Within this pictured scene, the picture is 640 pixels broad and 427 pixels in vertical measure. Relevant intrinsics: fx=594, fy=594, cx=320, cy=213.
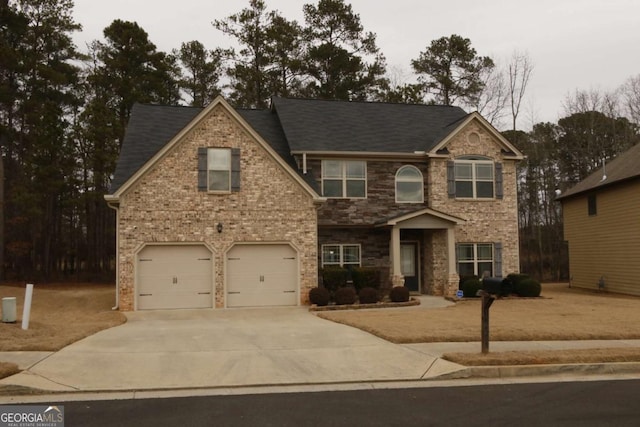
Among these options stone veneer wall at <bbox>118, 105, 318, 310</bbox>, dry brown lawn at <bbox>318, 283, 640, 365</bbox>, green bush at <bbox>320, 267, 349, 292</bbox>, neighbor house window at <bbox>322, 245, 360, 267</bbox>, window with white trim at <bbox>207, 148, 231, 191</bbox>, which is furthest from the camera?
neighbor house window at <bbox>322, 245, 360, 267</bbox>

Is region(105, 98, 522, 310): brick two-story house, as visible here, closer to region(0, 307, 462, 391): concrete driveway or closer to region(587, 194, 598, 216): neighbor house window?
region(0, 307, 462, 391): concrete driveway

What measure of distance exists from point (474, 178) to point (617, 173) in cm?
696

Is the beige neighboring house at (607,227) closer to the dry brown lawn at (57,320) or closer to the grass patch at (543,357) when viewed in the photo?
the grass patch at (543,357)

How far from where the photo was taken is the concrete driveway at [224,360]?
29.4 feet

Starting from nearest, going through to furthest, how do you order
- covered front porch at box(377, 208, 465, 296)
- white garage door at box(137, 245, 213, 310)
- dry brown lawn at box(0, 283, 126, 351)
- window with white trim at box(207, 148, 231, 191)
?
1. dry brown lawn at box(0, 283, 126, 351)
2. white garage door at box(137, 245, 213, 310)
3. window with white trim at box(207, 148, 231, 191)
4. covered front porch at box(377, 208, 465, 296)

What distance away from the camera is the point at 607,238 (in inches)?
1046

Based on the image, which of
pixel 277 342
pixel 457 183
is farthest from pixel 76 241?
pixel 277 342

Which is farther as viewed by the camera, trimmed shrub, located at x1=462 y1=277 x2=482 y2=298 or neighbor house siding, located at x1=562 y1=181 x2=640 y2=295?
neighbor house siding, located at x1=562 y1=181 x2=640 y2=295

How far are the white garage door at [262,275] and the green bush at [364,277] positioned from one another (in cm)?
240

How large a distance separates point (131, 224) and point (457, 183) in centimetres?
1291

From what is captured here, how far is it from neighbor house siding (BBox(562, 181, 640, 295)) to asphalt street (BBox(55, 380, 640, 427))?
17775 millimetres

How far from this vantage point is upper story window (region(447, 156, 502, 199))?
2433cm

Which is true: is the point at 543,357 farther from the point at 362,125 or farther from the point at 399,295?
the point at 362,125

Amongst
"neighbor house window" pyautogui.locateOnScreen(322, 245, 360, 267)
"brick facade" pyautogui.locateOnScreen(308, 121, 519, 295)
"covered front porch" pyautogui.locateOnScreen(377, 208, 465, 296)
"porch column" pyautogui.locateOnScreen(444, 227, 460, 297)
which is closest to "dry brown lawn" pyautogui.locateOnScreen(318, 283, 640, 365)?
"porch column" pyautogui.locateOnScreen(444, 227, 460, 297)
